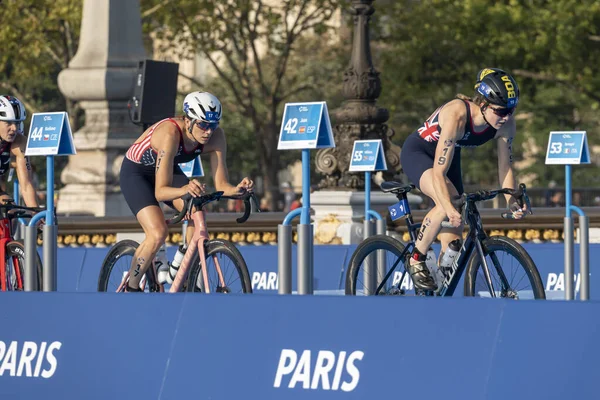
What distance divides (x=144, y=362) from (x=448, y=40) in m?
35.3

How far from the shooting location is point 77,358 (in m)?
9.16

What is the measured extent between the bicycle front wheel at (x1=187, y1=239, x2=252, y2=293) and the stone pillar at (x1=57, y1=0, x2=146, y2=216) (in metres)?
12.3

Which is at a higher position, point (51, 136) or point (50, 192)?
point (51, 136)

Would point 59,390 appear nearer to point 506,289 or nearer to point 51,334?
point 51,334

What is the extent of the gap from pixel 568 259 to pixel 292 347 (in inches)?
265

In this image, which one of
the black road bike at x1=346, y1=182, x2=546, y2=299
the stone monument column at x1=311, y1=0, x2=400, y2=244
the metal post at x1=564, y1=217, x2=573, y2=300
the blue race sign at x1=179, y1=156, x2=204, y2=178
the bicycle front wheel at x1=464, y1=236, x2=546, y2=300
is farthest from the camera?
the stone monument column at x1=311, y1=0, x2=400, y2=244

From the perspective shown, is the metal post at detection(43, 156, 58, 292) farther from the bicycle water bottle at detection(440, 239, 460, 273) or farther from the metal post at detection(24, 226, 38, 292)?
the bicycle water bottle at detection(440, 239, 460, 273)

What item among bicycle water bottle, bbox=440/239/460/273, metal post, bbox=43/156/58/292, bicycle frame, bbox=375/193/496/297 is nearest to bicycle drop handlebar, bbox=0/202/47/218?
metal post, bbox=43/156/58/292

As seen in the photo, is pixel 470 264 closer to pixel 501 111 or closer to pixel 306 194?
pixel 501 111

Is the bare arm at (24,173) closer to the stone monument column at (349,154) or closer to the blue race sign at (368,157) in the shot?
the blue race sign at (368,157)

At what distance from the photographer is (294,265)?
17.4 meters

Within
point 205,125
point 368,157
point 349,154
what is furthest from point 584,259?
point 349,154

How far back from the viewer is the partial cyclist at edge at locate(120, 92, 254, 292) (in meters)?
11.6

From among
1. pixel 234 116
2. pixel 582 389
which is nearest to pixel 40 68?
pixel 234 116
